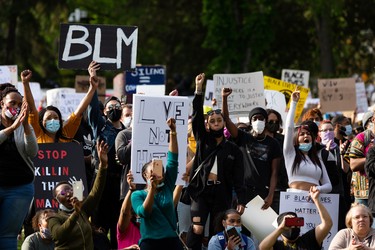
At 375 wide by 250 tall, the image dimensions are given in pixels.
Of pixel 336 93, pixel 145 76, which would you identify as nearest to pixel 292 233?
pixel 145 76

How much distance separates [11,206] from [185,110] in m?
2.04

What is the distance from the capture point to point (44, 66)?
124ft

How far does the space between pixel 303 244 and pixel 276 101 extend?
19.8 feet

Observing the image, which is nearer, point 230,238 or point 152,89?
point 230,238

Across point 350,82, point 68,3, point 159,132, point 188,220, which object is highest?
point 68,3

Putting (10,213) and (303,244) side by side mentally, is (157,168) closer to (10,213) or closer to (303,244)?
(10,213)

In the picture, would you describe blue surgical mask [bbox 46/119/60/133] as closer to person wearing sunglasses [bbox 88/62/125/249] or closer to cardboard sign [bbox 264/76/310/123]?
person wearing sunglasses [bbox 88/62/125/249]

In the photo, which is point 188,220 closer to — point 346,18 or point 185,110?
point 185,110

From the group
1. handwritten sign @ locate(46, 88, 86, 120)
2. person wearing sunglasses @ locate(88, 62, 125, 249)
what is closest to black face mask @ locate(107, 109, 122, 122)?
person wearing sunglasses @ locate(88, 62, 125, 249)

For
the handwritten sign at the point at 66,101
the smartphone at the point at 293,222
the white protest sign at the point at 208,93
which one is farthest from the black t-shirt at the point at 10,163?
the white protest sign at the point at 208,93

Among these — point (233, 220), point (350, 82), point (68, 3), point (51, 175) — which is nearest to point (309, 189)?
point (233, 220)

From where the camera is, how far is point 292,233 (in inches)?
460

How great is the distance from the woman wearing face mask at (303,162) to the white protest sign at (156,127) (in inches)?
51.1

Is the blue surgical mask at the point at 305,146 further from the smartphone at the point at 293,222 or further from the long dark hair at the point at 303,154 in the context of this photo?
the smartphone at the point at 293,222
